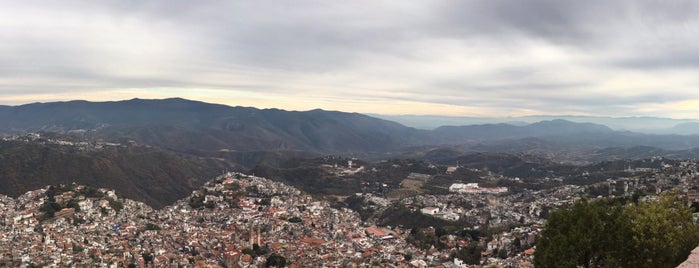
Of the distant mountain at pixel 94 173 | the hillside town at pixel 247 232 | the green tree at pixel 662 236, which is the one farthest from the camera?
the distant mountain at pixel 94 173

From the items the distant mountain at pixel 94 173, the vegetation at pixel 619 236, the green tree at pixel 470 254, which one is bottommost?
the distant mountain at pixel 94 173

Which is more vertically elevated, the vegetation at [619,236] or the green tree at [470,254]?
the vegetation at [619,236]

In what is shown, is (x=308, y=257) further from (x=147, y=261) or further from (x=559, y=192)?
(x=559, y=192)

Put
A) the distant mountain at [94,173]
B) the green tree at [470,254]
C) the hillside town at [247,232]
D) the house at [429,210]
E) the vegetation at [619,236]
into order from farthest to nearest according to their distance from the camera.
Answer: the distant mountain at [94,173] < the house at [429,210] < the hillside town at [247,232] < the green tree at [470,254] < the vegetation at [619,236]

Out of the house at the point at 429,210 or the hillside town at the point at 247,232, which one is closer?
the hillside town at the point at 247,232

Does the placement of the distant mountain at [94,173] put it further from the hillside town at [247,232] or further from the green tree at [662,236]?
the green tree at [662,236]

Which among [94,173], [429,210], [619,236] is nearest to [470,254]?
[619,236]

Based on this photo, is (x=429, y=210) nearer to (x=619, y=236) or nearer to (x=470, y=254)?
(x=470, y=254)

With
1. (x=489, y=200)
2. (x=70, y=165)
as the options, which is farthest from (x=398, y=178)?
(x=70, y=165)

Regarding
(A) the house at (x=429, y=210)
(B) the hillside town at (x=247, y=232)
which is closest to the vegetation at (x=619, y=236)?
(B) the hillside town at (x=247, y=232)
